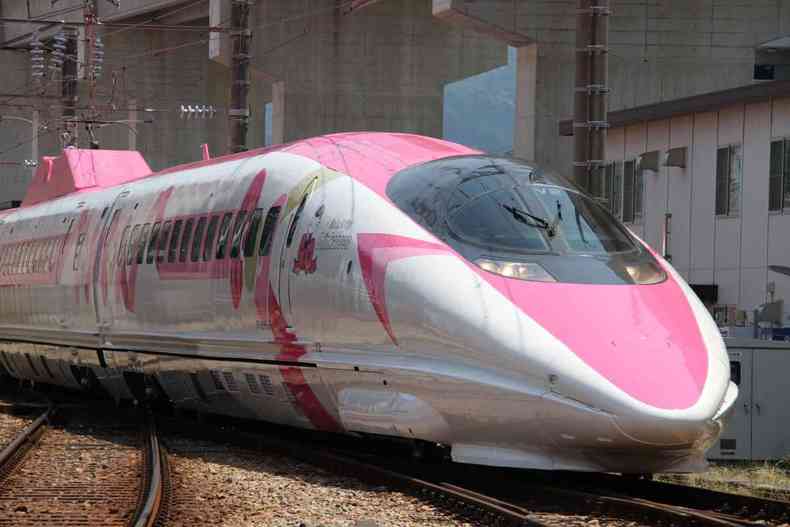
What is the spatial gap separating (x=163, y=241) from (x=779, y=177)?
1141cm

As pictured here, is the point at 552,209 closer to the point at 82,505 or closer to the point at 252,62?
the point at 82,505

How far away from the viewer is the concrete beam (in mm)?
31859

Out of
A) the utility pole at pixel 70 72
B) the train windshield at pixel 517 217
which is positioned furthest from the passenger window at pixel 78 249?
the utility pole at pixel 70 72

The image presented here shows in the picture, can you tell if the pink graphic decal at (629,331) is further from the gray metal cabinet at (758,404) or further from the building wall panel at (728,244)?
the building wall panel at (728,244)

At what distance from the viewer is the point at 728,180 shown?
2564 centimetres

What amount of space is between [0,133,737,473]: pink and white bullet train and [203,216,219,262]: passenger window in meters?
0.03

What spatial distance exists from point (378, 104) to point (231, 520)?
34.3m

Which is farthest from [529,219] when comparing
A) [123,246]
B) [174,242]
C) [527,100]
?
[527,100]

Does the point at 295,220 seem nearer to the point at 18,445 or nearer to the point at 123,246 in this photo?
the point at 18,445

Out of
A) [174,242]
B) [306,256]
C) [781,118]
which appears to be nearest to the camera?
[306,256]

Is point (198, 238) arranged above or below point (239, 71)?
below

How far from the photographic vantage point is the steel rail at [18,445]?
12906mm

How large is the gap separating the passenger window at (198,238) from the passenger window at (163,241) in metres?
0.80

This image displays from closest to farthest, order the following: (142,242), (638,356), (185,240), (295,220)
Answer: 1. (638,356)
2. (295,220)
3. (185,240)
4. (142,242)
